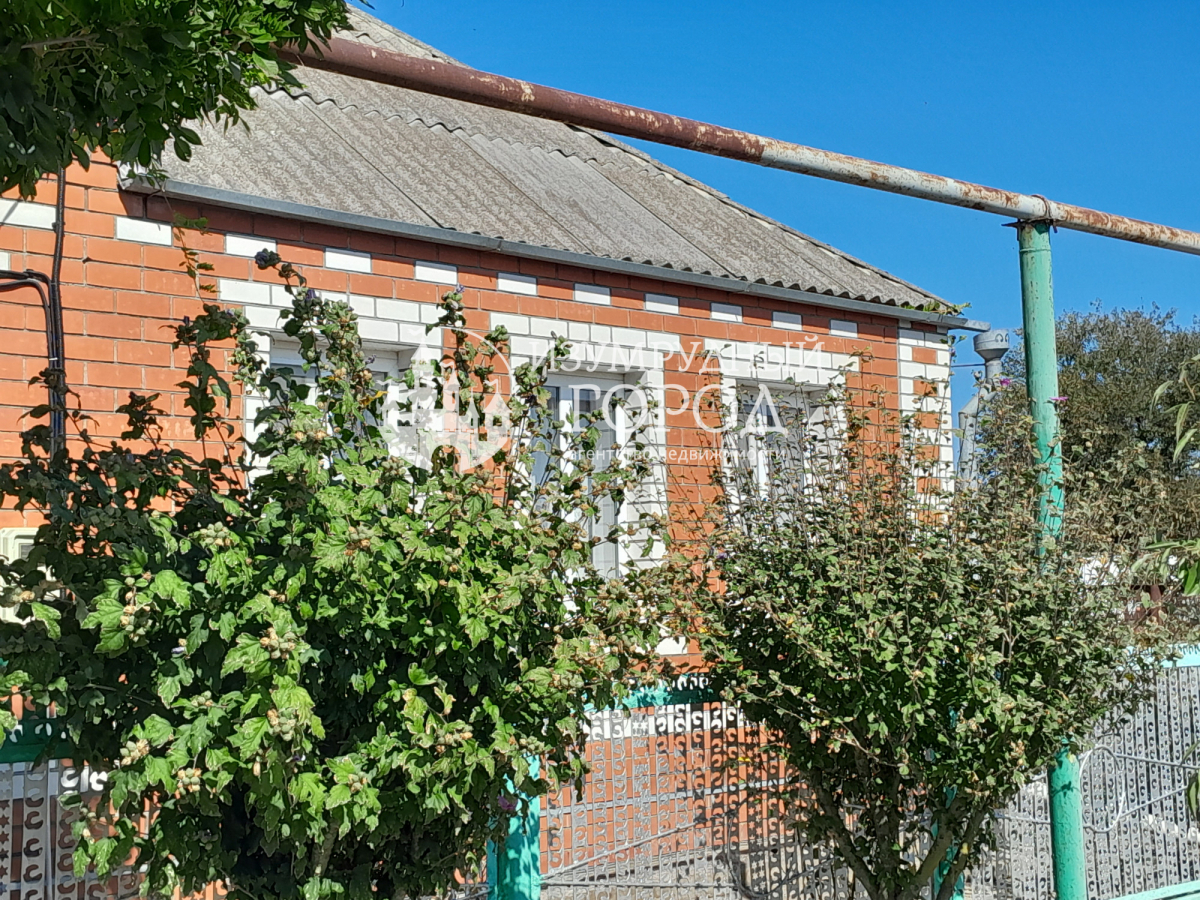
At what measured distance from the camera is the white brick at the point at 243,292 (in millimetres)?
6219

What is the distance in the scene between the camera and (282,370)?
3.07 metres

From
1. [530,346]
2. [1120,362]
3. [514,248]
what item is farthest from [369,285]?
[1120,362]

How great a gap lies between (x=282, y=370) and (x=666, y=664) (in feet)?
5.82

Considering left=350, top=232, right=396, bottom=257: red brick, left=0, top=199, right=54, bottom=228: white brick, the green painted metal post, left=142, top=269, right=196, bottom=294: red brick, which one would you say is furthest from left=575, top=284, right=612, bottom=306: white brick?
the green painted metal post

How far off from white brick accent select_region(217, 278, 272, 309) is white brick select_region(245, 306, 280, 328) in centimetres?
3

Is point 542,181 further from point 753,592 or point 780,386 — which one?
point 753,592

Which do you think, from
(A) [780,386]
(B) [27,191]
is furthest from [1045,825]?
(B) [27,191]

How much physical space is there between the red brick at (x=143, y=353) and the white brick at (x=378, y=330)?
112cm

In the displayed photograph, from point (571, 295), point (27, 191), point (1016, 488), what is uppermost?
point (571, 295)

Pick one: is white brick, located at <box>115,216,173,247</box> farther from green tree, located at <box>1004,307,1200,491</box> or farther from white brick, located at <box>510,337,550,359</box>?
green tree, located at <box>1004,307,1200,491</box>

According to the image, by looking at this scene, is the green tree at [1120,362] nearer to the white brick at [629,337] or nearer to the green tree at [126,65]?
the white brick at [629,337]

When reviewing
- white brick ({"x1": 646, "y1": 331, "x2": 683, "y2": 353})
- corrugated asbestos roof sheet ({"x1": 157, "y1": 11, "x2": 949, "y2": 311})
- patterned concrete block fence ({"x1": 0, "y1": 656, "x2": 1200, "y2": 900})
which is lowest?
patterned concrete block fence ({"x1": 0, "y1": 656, "x2": 1200, "y2": 900})

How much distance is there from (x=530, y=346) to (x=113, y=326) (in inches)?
98.4

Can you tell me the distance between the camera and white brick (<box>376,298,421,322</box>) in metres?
6.76
